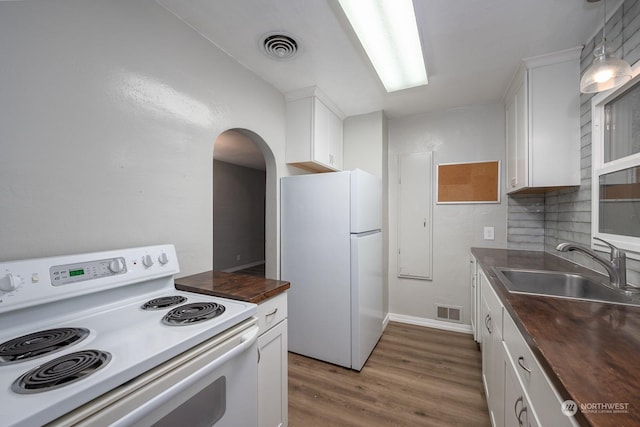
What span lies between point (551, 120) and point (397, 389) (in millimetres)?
2229

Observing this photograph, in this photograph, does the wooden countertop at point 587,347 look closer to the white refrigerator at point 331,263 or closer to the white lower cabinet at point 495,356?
the white lower cabinet at point 495,356

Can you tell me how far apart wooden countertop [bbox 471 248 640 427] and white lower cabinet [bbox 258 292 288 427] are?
1.05 meters

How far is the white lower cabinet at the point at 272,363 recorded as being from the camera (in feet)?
4.15

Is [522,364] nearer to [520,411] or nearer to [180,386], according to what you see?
[520,411]

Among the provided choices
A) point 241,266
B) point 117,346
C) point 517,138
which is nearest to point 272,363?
point 117,346

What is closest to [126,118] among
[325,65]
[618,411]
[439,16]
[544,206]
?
[325,65]

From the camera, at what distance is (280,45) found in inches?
67.6

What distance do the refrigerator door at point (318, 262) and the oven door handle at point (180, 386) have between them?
47.0 inches

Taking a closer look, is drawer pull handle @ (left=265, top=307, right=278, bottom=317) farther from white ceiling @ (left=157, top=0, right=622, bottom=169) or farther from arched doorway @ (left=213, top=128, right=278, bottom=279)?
arched doorway @ (left=213, top=128, right=278, bottom=279)

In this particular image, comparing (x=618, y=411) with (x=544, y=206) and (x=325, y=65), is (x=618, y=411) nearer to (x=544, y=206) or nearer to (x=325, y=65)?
(x=325, y=65)

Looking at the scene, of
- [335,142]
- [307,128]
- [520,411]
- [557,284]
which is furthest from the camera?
[335,142]

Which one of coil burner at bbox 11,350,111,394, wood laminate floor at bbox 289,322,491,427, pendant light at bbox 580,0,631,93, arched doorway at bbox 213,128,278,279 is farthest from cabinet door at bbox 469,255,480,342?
arched doorway at bbox 213,128,278,279

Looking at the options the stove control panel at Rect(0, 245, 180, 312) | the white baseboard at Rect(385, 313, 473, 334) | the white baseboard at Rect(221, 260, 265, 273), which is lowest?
the white baseboard at Rect(221, 260, 265, 273)

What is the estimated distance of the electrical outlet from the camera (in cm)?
267
